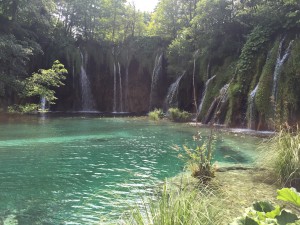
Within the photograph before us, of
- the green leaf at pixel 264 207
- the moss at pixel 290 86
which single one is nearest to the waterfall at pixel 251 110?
the moss at pixel 290 86

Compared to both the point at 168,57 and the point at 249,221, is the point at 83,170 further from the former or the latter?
the point at 168,57

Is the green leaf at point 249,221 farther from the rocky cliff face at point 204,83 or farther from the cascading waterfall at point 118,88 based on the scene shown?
the cascading waterfall at point 118,88

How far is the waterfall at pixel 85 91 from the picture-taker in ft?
94.3

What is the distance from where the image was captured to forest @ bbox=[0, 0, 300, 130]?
49.9 feet

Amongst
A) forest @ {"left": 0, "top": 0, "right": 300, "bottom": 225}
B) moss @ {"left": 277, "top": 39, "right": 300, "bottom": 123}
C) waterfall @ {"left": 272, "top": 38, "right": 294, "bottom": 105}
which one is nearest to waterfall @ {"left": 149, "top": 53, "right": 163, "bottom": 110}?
forest @ {"left": 0, "top": 0, "right": 300, "bottom": 225}

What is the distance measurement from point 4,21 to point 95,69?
33.6 ft

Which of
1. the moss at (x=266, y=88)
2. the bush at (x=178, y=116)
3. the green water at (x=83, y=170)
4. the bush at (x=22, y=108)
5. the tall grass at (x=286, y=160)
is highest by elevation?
the moss at (x=266, y=88)

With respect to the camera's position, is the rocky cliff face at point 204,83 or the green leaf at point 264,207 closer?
the green leaf at point 264,207

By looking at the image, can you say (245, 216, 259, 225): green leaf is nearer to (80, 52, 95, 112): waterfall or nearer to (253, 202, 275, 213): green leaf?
(253, 202, 275, 213): green leaf

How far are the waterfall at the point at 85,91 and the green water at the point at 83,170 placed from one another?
16527 millimetres

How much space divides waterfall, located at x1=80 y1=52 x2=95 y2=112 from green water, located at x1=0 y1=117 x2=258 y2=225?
1653 cm

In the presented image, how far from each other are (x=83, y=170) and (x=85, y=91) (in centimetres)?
2280

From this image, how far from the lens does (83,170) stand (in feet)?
22.4

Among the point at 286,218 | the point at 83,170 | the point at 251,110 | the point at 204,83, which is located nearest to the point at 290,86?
the point at 251,110
